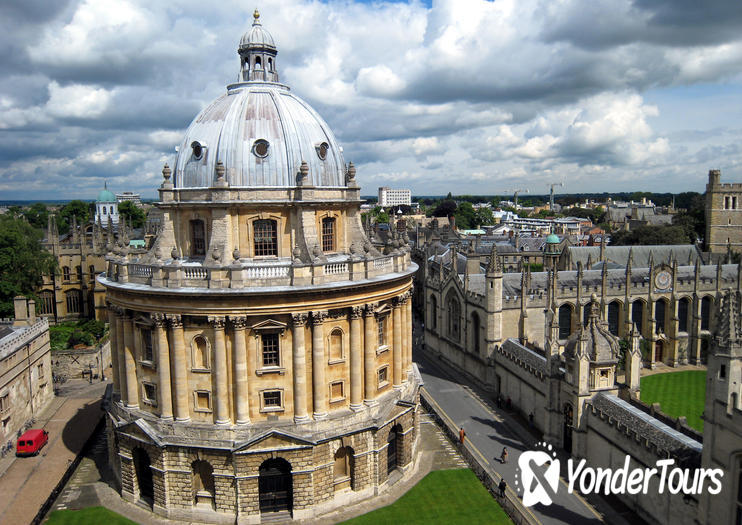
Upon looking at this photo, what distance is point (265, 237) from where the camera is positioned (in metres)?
31.8

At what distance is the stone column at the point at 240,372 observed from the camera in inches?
1126

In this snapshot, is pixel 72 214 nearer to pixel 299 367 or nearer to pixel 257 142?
pixel 257 142

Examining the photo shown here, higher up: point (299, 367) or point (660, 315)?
point (299, 367)

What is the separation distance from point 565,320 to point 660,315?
11039 millimetres

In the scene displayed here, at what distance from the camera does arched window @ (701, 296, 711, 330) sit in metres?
58.0

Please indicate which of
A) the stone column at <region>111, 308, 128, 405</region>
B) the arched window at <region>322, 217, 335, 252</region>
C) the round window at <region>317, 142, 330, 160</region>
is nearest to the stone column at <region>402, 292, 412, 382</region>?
the arched window at <region>322, 217, 335, 252</region>

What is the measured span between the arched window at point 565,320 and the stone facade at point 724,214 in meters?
49.6

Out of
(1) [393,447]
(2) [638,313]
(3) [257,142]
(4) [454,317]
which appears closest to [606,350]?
(1) [393,447]

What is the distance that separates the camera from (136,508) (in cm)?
3095

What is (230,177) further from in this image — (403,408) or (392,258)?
(403,408)

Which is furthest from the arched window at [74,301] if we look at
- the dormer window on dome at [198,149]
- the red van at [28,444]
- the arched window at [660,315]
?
the arched window at [660,315]

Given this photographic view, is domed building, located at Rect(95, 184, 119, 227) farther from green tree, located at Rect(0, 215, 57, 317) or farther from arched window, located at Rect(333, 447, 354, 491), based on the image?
arched window, located at Rect(333, 447, 354, 491)

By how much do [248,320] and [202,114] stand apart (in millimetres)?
13870

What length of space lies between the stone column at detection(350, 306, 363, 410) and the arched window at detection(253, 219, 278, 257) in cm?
587
